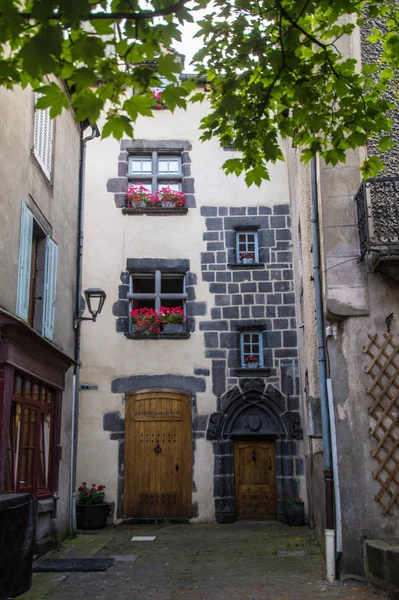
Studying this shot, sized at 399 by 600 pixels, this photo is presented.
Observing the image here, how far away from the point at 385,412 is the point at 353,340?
2.73 ft

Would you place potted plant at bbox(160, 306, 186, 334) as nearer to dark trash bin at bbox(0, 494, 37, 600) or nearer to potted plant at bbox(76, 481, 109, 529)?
potted plant at bbox(76, 481, 109, 529)

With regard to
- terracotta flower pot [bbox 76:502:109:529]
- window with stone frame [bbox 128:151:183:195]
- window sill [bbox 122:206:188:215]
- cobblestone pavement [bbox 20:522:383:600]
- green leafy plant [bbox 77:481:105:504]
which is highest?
window with stone frame [bbox 128:151:183:195]

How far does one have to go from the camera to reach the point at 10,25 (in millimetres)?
3361

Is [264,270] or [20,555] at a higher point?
[264,270]

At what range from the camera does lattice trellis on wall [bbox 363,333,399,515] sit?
671 centimetres

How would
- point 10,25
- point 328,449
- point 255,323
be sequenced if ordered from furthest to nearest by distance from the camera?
point 255,323 → point 328,449 → point 10,25

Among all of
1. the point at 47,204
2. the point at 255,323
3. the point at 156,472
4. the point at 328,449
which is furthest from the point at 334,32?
the point at 156,472

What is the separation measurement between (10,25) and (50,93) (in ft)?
1.56

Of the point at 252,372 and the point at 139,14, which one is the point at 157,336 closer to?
the point at 252,372

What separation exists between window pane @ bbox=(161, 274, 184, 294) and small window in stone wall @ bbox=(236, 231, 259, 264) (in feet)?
4.14

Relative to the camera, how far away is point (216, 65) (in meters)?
5.02

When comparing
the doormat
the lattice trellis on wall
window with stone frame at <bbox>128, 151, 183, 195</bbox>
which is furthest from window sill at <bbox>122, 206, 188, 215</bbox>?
the doormat

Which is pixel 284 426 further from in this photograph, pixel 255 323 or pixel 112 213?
pixel 112 213

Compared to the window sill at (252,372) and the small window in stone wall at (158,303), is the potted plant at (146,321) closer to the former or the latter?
the small window in stone wall at (158,303)
